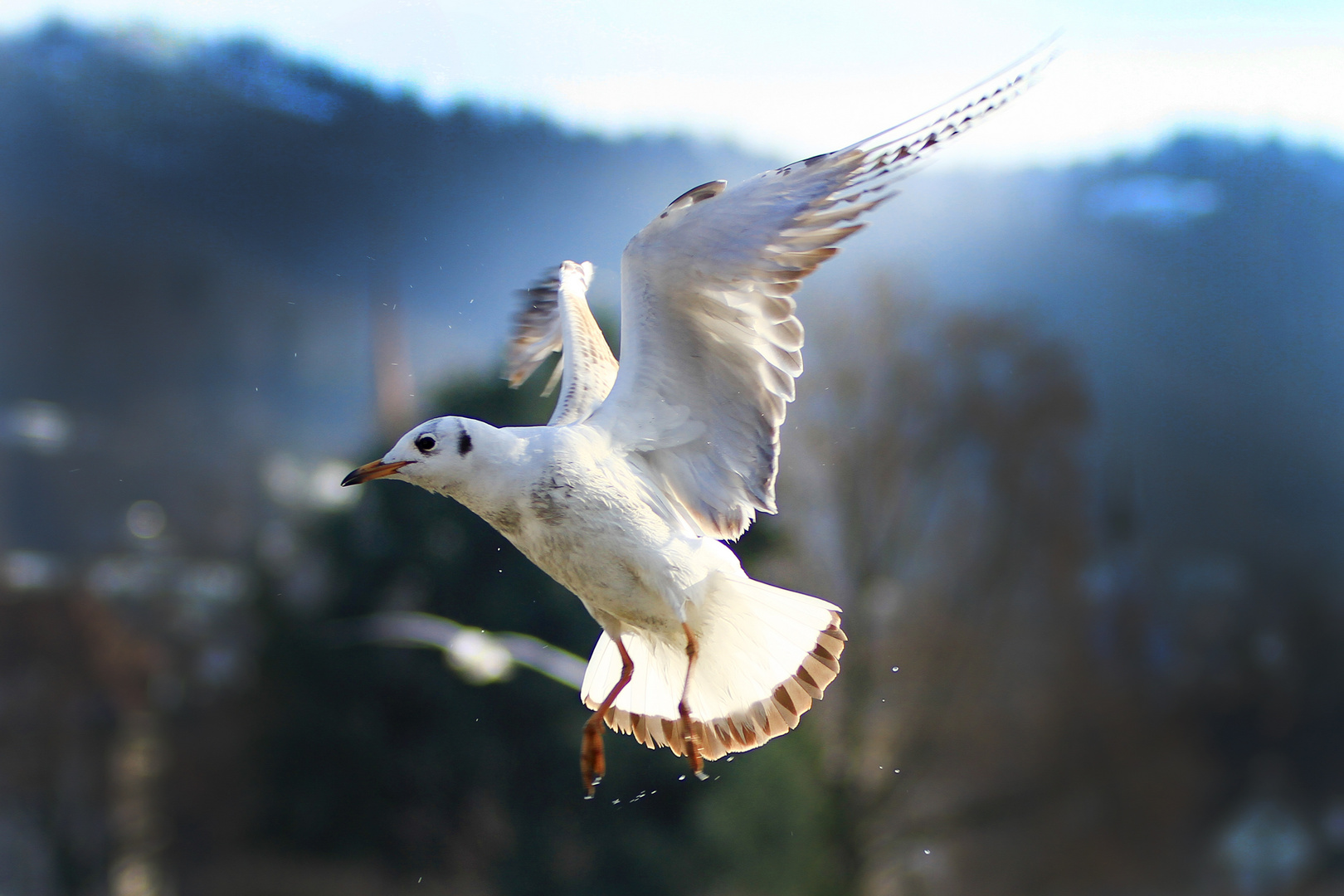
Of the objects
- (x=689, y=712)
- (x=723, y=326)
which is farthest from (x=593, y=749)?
(x=723, y=326)

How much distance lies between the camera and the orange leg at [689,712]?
2.66 feet

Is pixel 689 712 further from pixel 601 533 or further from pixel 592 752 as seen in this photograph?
pixel 601 533

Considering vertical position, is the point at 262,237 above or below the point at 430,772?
above

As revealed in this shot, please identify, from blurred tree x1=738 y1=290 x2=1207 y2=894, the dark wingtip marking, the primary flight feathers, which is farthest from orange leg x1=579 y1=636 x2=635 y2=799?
blurred tree x1=738 y1=290 x2=1207 y2=894

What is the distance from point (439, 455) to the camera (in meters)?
0.71

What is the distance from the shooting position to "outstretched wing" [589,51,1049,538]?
0.74 metres

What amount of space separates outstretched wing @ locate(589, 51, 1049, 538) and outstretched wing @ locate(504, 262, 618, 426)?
0.06 m

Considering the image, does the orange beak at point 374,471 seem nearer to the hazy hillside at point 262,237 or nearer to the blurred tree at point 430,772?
the hazy hillside at point 262,237

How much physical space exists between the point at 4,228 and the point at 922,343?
3.21 m

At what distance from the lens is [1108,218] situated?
376 centimetres

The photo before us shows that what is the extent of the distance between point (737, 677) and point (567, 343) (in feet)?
1.08

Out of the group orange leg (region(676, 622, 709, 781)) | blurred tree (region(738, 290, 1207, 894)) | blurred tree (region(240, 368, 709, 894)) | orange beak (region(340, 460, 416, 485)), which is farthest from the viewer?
blurred tree (region(240, 368, 709, 894))

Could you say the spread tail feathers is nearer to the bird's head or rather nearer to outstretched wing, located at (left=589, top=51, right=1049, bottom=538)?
outstretched wing, located at (left=589, top=51, right=1049, bottom=538)

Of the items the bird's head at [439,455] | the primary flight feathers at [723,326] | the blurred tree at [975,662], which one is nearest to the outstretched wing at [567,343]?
the primary flight feathers at [723,326]
